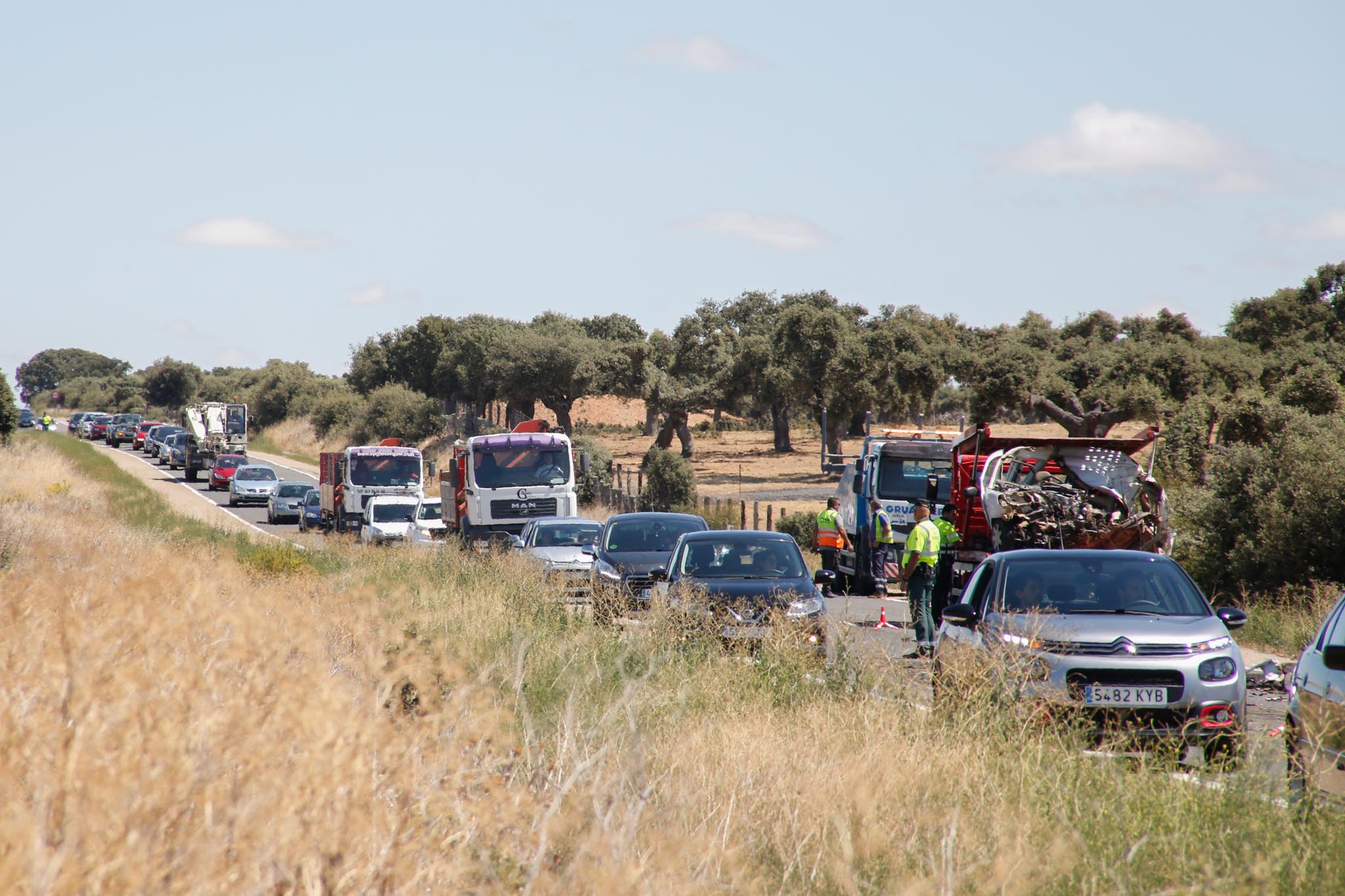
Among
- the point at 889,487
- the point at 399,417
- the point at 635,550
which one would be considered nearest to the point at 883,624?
the point at 635,550

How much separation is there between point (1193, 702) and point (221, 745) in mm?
6653

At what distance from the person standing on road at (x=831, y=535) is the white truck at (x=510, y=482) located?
638 centimetres

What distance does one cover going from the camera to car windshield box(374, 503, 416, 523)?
33.7 m

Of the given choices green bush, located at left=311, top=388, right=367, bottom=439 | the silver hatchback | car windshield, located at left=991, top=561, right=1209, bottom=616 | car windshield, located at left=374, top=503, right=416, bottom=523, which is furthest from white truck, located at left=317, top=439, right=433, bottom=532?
green bush, located at left=311, top=388, right=367, bottom=439

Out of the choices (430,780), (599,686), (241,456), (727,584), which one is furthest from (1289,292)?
(430,780)

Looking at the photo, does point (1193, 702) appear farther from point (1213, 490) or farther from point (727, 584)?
point (1213, 490)

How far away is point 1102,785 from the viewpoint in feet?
20.7

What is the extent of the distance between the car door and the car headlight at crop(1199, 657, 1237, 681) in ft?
3.58

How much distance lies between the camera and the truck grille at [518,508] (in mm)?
27781

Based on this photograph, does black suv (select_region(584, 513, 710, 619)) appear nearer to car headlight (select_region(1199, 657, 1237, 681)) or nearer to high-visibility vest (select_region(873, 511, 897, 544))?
high-visibility vest (select_region(873, 511, 897, 544))

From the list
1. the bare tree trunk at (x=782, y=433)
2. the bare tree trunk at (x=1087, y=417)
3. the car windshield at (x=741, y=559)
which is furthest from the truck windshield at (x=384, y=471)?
the bare tree trunk at (x=782, y=433)

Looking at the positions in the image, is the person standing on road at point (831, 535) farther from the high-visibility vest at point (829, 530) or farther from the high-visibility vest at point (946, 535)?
the high-visibility vest at point (946, 535)

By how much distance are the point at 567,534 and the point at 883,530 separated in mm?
5202

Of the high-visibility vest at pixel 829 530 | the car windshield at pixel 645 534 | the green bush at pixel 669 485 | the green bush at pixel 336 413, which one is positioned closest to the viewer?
the car windshield at pixel 645 534
